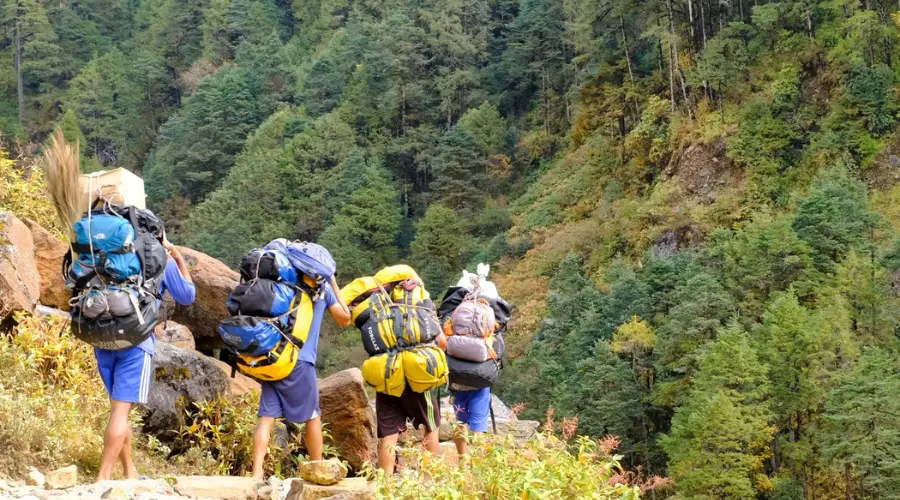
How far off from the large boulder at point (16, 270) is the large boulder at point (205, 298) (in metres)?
1.10

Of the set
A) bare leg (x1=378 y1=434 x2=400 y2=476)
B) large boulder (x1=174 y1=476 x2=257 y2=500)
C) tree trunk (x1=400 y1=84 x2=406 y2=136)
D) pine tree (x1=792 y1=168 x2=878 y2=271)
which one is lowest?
large boulder (x1=174 y1=476 x2=257 y2=500)

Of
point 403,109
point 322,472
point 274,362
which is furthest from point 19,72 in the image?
point 322,472

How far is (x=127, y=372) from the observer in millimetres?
4203

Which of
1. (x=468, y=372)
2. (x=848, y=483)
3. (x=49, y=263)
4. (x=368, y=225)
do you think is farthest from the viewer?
(x=368, y=225)

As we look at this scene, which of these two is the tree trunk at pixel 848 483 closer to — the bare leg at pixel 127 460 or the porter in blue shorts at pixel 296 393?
the porter in blue shorts at pixel 296 393

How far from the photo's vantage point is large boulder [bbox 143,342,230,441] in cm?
554

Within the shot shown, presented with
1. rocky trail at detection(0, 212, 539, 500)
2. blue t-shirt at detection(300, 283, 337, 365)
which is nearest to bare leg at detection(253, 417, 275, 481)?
rocky trail at detection(0, 212, 539, 500)

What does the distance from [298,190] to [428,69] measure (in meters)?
9.06


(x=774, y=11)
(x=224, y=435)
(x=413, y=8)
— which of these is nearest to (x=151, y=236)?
(x=224, y=435)

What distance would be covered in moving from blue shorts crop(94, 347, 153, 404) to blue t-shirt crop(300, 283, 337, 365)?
2.39 feet

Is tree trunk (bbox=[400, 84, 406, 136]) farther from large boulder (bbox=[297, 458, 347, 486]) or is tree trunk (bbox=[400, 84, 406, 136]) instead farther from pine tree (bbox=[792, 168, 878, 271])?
large boulder (bbox=[297, 458, 347, 486])

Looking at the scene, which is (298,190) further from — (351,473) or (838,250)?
(351,473)

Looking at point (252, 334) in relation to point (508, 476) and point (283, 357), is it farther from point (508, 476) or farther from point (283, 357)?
point (508, 476)

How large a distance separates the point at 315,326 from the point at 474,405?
4.88ft
